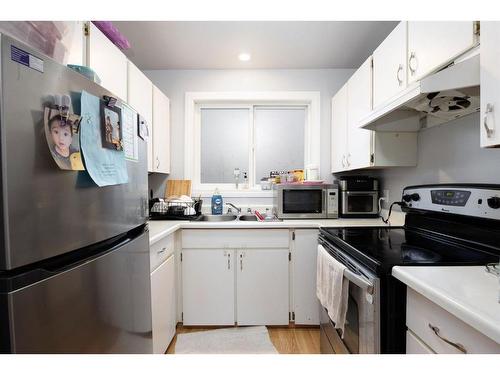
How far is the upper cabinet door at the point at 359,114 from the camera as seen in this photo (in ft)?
5.80

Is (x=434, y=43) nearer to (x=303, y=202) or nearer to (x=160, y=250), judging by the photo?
(x=303, y=202)

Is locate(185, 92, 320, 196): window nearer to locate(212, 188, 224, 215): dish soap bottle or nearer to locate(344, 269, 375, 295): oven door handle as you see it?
locate(212, 188, 224, 215): dish soap bottle

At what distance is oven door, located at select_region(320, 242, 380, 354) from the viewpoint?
0.93 metres

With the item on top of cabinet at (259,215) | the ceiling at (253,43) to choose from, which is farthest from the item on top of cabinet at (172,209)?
the ceiling at (253,43)

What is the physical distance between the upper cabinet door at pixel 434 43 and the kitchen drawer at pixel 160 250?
174 cm

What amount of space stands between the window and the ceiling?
0.44m

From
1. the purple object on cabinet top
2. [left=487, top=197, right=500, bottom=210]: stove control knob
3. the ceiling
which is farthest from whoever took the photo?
the ceiling

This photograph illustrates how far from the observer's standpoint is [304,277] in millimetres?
1979

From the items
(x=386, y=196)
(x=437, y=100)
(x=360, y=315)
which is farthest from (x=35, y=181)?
(x=386, y=196)

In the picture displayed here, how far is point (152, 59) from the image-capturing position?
7.64ft

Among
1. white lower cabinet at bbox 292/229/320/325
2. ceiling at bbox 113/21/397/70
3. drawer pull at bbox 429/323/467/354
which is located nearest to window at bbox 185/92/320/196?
ceiling at bbox 113/21/397/70

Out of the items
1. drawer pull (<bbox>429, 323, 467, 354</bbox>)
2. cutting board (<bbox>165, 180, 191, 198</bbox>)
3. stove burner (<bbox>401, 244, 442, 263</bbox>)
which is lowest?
drawer pull (<bbox>429, 323, 467, 354</bbox>)

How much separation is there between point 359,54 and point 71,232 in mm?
2557

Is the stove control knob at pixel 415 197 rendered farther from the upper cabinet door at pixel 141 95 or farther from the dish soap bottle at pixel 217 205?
the upper cabinet door at pixel 141 95
